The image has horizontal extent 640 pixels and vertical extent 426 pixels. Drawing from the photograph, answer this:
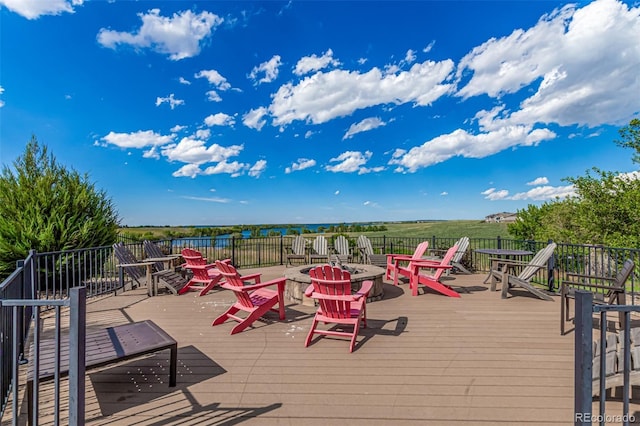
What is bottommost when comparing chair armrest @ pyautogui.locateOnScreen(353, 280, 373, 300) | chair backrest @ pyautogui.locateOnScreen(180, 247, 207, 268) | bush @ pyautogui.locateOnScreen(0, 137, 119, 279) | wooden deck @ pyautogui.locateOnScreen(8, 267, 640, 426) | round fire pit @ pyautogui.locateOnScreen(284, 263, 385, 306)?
wooden deck @ pyautogui.locateOnScreen(8, 267, 640, 426)

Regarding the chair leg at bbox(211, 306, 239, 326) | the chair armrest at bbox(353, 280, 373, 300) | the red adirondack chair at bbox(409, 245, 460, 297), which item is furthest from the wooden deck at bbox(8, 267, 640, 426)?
the red adirondack chair at bbox(409, 245, 460, 297)

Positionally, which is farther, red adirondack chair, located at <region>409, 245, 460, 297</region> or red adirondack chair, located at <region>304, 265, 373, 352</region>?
red adirondack chair, located at <region>409, 245, 460, 297</region>

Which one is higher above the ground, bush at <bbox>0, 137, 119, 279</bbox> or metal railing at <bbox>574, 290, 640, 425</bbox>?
bush at <bbox>0, 137, 119, 279</bbox>

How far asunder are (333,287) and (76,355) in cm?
246

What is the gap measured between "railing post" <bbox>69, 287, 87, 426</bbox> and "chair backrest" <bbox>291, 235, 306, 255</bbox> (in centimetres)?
858

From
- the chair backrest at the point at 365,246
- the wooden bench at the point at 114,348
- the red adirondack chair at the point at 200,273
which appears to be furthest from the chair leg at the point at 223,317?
the chair backrest at the point at 365,246

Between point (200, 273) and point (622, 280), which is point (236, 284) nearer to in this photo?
point (200, 273)

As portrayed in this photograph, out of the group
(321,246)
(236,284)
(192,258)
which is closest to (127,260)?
(192,258)

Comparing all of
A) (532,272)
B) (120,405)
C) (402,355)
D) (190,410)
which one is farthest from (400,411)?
(532,272)

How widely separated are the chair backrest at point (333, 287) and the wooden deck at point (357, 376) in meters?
0.36

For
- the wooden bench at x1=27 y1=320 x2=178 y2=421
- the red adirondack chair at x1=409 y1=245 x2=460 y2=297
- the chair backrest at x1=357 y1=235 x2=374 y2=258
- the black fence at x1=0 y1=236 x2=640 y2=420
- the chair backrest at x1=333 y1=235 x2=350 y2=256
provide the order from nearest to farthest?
the wooden bench at x1=27 y1=320 x2=178 y2=421 → the black fence at x1=0 y1=236 x2=640 y2=420 → the red adirondack chair at x1=409 y1=245 x2=460 y2=297 → the chair backrest at x1=357 y1=235 x2=374 y2=258 → the chair backrest at x1=333 y1=235 x2=350 y2=256

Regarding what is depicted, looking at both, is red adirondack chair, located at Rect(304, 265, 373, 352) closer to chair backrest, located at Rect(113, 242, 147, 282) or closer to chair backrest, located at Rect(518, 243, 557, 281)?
chair backrest, located at Rect(518, 243, 557, 281)

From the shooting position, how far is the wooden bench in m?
2.07

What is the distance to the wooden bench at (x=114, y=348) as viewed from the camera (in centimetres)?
207
